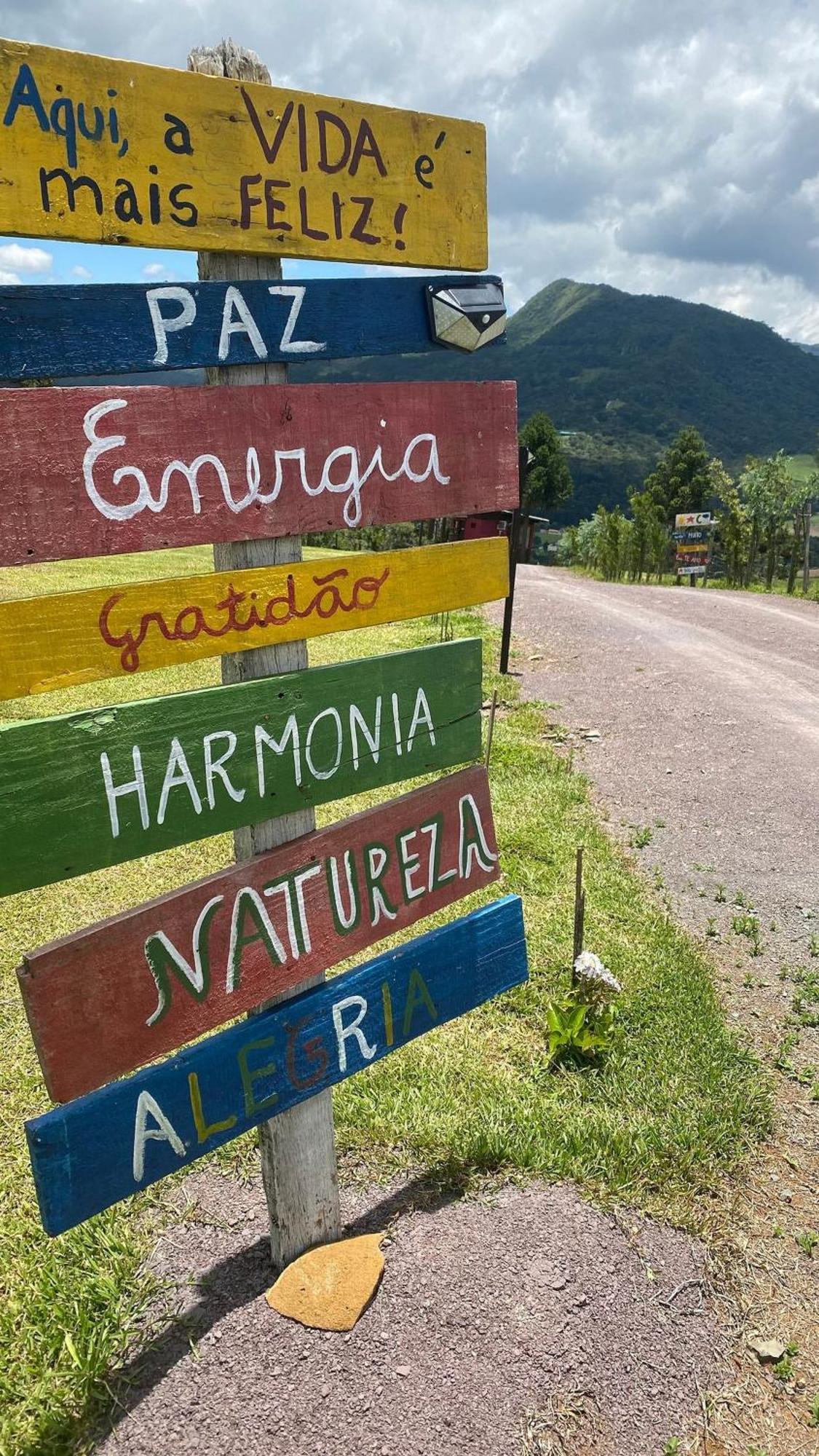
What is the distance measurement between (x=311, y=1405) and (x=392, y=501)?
2274mm

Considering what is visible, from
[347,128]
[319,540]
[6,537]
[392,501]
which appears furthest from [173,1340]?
[319,540]

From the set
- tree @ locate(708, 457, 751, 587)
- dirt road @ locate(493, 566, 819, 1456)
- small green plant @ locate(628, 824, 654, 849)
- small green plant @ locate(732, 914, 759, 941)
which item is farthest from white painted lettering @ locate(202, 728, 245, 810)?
tree @ locate(708, 457, 751, 587)

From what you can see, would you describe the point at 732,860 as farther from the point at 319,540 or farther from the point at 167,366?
the point at 319,540

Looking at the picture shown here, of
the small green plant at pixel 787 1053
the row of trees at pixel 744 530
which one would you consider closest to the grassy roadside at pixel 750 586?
the row of trees at pixel 744 530

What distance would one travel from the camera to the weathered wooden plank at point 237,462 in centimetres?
177

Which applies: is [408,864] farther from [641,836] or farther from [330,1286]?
[641,836]

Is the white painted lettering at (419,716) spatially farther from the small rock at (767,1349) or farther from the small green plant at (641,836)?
the small green plant at (641,836)

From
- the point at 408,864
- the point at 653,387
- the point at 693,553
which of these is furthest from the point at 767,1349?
the point at 653,387

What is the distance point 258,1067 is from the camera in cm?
234

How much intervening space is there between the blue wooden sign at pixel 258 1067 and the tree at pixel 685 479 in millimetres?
57226

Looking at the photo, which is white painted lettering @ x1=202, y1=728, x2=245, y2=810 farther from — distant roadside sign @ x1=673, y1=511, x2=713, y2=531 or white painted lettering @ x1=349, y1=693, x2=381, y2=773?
distant roadside sign @ x1=673, y1=511, x2=713, y2=531

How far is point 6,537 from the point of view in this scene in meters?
1.75

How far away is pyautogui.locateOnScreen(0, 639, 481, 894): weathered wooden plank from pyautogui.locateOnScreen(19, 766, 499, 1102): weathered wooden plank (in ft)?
0.46

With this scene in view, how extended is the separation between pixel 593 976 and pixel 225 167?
125 inches
